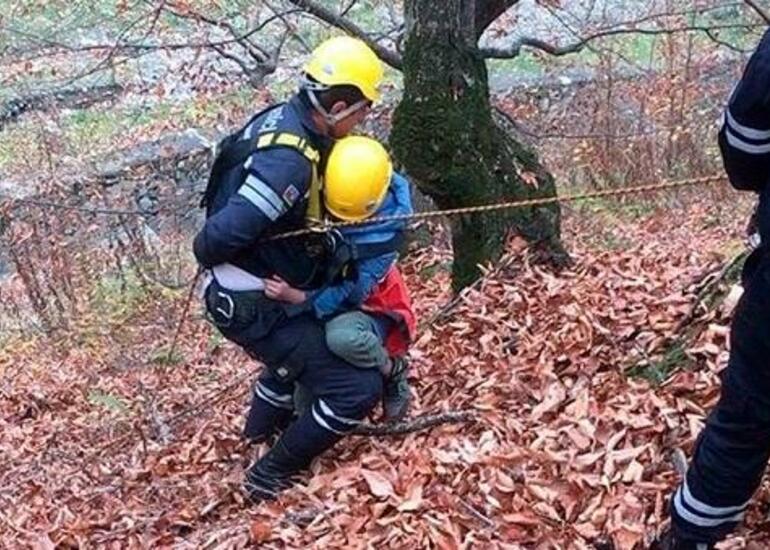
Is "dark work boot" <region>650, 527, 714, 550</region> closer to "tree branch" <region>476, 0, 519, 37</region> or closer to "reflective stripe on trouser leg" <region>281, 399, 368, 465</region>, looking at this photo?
"reflective stripe on trouser leg" <region>281, 399, 368, 465</region>

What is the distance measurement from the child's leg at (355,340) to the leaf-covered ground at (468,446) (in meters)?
0.41

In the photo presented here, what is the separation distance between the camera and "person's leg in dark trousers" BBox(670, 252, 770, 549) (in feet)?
9.61

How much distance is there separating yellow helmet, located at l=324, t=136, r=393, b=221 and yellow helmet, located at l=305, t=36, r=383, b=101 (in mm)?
225

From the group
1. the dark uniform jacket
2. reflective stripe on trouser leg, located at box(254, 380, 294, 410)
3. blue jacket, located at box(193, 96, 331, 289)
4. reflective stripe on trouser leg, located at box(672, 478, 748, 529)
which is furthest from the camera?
reflective stripe on trouser leg, located at box(254, 380, 294, 410)

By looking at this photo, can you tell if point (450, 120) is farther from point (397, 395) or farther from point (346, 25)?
point (346, 25)

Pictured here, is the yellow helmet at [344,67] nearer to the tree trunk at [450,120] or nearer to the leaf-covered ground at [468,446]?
the leaf-covered ground at [468,446]

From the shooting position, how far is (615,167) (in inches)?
492

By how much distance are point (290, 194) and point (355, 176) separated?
27cm

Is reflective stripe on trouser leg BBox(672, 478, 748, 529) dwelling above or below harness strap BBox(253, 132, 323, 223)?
below

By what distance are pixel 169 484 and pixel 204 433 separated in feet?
1.59

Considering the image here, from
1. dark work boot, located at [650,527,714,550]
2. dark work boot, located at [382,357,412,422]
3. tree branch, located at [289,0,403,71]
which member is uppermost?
tree branch, located at [289,0,403,71]

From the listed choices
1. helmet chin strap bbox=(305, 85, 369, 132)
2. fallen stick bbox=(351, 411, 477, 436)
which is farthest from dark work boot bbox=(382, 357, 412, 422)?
helmet chin strap bbox=(305, 85, 369, 132)

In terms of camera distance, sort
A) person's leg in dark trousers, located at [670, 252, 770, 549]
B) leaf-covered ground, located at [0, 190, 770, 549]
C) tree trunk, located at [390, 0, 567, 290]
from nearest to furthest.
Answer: person's leg in dark trousers, located at [670, 252, 770, 549]
leaf-covered ground, located at [0, 190, 770, 549]
tree trunk, located at [390, 0, 567, 290]

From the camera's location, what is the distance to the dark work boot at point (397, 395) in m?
4.92
